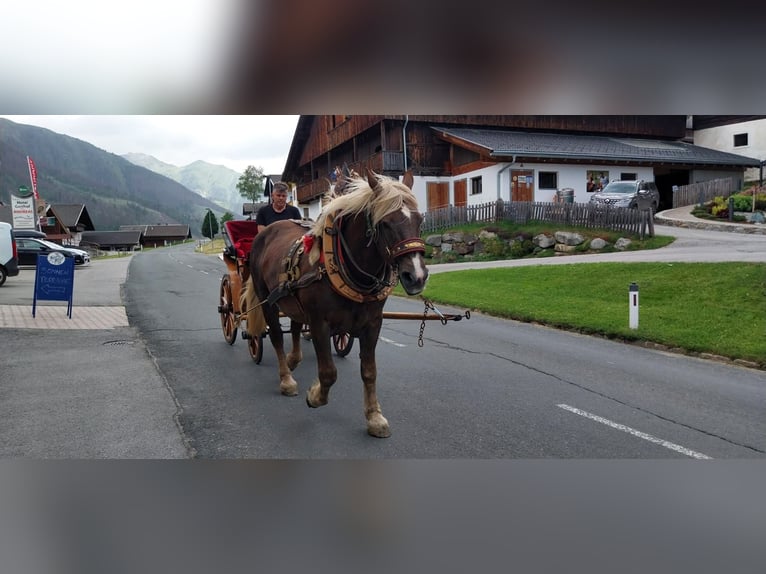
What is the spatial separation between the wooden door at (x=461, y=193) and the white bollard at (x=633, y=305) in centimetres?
208

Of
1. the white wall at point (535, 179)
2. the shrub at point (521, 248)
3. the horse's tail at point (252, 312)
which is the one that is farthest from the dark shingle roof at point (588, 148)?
the horse's tail at point (252, 312)

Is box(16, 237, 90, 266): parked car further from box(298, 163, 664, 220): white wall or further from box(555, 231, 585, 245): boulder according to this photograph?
box(555, 231, 585, 245): boulder

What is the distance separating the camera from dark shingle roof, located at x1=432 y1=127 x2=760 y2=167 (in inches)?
155

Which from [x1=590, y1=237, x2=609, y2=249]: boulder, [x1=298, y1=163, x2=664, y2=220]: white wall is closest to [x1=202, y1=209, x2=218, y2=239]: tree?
[x1=298, y1=163, x2=664, y2=220]: white wall

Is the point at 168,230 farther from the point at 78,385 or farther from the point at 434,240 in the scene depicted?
the point at 434,240

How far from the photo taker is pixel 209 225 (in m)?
5.15

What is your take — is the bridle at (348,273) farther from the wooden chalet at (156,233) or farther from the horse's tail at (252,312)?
the wooden chalet at (156,233)

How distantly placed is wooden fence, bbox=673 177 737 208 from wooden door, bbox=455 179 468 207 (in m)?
2.81

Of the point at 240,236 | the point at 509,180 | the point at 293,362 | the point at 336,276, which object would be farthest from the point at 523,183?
the point at 240,236

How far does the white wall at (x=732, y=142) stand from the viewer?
17.4ft

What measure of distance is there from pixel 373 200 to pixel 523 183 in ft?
6.74

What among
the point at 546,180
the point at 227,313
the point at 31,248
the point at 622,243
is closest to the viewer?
the point at 31,248

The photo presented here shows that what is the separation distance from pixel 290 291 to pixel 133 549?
1903mm
